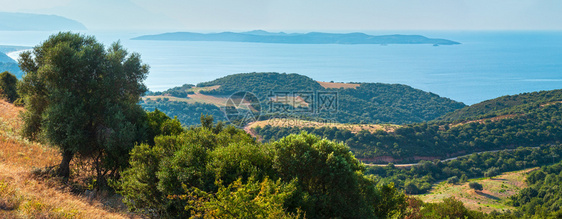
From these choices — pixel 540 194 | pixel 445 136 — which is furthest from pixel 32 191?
pixel 445 136

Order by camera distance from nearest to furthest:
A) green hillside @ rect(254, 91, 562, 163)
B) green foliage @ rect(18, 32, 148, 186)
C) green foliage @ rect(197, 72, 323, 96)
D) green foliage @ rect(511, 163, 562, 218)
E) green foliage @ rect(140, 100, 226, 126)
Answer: green foliage @ rect(18, 32, 148, 186) < green foliage @ rect(511, 163, 562, 218) < green hillside @ rect(254, 91, 562, 163) < green foliage @ rect(140, 100, 226, 126) < green foliage @ rect(197, 72, 323, 96)

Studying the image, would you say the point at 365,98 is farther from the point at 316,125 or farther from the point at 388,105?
the point at 316,125

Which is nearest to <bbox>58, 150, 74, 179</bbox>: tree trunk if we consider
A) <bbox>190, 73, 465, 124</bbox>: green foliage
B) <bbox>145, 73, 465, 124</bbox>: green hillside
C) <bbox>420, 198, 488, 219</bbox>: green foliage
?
<bbox>420, 198, 488, 219</bbox>: green foliage

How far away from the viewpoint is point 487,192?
98.2 ft

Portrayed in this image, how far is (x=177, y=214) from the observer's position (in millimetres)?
8164

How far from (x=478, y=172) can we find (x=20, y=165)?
39381 millimetres

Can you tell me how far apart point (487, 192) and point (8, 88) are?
1418 inches

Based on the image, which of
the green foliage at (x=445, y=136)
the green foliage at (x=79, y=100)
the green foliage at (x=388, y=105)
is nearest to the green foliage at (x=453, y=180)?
the green foliage at (x=445, y=136)

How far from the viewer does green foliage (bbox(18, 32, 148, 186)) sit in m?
8.81

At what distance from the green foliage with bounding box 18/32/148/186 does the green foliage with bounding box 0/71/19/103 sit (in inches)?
527

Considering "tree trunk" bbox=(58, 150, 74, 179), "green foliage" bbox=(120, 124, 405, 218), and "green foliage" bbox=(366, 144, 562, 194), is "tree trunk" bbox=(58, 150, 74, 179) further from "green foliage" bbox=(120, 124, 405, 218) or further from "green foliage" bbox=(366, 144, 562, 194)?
"green foliage" bbox=(366, 144, 562, 194)

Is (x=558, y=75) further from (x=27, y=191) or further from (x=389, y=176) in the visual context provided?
(x=27, y=191)

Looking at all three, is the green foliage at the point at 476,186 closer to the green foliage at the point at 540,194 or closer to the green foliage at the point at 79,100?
the green foliage at the point at 540,194

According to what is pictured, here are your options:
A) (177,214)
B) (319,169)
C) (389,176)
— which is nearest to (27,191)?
(177,214)
